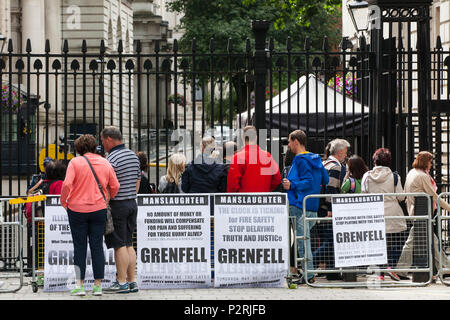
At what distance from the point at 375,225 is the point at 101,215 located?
9.80 feet

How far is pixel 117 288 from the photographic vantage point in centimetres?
991

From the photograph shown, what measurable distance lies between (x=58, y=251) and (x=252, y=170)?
2.31 meters

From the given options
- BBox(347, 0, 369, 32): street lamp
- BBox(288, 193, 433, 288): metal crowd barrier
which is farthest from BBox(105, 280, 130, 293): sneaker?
BBox(347, 0, 369, 32): street lamp

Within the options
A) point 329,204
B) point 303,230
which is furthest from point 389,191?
point 303,230

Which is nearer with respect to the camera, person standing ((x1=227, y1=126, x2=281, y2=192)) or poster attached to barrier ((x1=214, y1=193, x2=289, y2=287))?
poster attached to barrier ((x1=214, y1=193, x2=289, y2=287))

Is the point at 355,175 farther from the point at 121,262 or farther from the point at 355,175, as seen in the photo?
the point at 121,262

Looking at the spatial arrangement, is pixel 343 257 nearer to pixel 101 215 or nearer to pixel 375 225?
pixel 375 225

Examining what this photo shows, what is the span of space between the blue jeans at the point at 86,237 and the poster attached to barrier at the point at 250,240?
4.13 feet

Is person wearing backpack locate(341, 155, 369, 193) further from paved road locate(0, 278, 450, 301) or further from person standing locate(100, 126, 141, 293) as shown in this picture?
person standing locate(100, 126, 141, 293)

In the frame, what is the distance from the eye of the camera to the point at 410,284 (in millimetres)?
10281

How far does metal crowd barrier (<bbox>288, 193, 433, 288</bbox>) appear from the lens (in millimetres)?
A: 10281

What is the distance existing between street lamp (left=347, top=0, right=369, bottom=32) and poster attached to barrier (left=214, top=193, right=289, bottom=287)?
15.0ft
